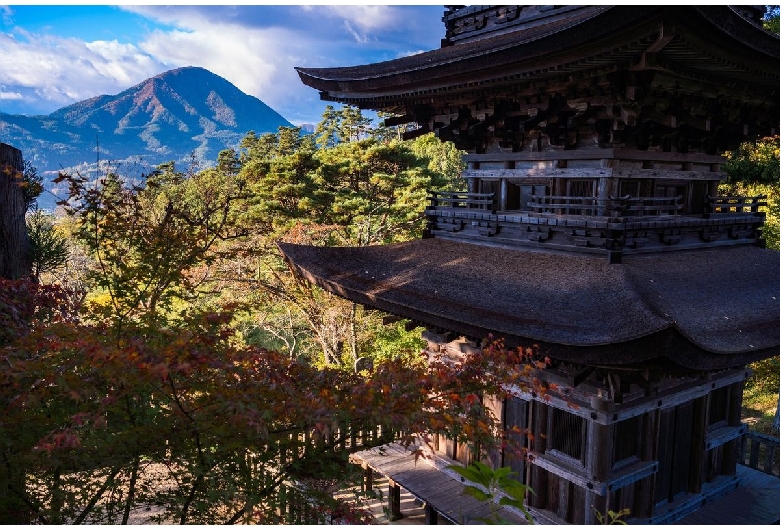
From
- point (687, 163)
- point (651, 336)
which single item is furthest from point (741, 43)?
point (651, 336)

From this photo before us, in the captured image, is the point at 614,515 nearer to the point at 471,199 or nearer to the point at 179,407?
the point at 179,407

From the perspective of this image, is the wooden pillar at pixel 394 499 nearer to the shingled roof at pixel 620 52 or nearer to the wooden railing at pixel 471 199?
the wooden railing at pixel 471 199

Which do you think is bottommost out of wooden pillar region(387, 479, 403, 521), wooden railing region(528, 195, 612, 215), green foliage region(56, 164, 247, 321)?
wooden pillar region(387, 479, 403, 521)

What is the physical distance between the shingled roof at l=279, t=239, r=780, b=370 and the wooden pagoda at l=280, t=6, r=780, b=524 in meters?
0.03

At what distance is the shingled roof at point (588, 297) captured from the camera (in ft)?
16.5

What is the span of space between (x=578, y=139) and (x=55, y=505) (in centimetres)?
785

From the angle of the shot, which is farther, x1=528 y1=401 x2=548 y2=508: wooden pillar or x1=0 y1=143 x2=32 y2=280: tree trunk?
x1=528 y1=401 x2=548 y2=508: wooden pillar

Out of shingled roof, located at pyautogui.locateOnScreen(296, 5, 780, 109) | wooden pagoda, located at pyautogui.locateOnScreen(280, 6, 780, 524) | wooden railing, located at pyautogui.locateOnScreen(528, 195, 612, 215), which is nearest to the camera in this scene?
shingled roof, located at pyautogui.locateOnScreen(296, 5, 780, 109)

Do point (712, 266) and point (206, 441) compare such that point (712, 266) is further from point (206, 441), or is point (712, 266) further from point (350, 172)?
point (350, 172)

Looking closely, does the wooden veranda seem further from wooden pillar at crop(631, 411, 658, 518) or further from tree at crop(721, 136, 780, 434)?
tree at crop(721, 136, 780, 434)

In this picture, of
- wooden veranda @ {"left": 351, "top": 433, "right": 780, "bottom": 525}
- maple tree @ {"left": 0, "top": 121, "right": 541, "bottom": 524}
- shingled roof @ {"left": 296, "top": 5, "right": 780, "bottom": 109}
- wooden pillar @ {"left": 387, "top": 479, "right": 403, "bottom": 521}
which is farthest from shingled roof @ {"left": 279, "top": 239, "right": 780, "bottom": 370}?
wooden pillar @ {"left": 387, "top": 479, "right": 403, "bottom": 521}

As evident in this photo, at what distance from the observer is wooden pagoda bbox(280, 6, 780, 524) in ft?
18.5

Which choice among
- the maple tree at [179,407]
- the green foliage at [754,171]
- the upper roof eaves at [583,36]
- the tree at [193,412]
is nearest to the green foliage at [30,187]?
the maple tree at [179,407]

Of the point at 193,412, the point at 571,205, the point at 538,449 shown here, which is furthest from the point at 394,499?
the point at 193,412
